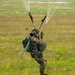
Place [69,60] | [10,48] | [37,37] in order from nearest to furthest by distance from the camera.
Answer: [37,37]
[69,60]
[10,48]

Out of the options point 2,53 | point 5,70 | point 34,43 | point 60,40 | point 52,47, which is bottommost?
point 60,40

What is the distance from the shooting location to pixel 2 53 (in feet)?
55.2

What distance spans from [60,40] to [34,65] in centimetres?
872

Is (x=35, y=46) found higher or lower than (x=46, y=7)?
higher

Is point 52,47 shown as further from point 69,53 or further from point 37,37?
point 37,37

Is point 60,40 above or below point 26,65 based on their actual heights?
below

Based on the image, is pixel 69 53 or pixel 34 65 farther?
pixel 69 53

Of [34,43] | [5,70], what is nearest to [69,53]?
[5,70]

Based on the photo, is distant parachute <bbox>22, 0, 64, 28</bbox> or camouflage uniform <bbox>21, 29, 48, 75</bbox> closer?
camouflage uniform <bbox>21, 29, 48, 75</bbox>

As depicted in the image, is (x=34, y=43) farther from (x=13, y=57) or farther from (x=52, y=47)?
(x=52, y=47)

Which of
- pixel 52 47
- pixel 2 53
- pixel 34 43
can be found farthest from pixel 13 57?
pixel 34 43

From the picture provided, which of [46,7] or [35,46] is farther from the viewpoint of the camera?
[46,7]

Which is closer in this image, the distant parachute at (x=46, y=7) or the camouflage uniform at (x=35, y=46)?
the camouflage uniform at (x=35, y=46)

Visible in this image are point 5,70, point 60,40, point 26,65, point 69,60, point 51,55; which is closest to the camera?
point 5,70
